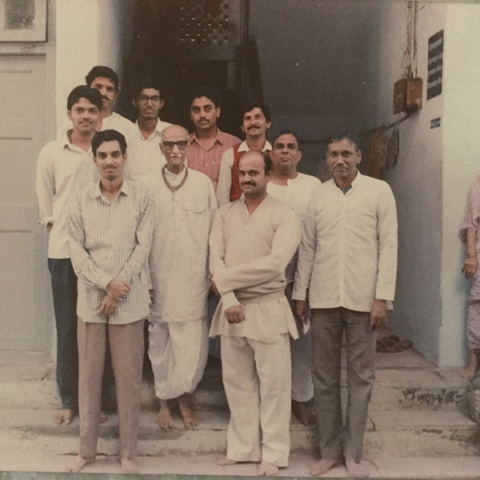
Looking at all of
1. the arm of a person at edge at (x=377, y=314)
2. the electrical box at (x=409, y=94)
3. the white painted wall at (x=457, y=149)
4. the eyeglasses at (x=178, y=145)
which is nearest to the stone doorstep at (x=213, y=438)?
the white painted wall at (x=457, y=149)

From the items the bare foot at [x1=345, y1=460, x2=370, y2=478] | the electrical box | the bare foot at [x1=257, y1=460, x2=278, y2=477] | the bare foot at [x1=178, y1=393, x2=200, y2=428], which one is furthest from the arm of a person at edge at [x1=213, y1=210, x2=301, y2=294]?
the electrical box

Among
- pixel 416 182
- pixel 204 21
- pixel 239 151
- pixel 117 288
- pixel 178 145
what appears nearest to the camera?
pixel 117 288

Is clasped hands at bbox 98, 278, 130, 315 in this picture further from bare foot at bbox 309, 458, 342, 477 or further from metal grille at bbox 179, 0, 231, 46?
metal grille at bbox 179, 0, 231, 46

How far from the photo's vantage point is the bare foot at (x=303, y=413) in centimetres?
292

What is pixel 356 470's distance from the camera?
2664 mm

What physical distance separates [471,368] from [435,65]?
1.72 metres

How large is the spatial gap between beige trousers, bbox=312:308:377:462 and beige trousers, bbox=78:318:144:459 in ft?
2.75

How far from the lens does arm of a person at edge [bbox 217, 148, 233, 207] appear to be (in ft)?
10.0

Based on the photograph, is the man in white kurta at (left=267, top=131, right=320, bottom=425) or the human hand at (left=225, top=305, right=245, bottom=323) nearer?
the human hand at (left=225, top=305, right=245, bottom=323)

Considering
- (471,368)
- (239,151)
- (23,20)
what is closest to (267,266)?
(239,151)

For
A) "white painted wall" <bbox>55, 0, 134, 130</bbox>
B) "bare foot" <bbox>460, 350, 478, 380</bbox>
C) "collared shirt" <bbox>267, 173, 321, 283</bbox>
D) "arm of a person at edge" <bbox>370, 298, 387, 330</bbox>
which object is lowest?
"bare foot" <bbox>460, 350, 478, 380</bbox>

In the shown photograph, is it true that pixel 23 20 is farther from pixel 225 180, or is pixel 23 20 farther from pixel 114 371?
pixel 114 371

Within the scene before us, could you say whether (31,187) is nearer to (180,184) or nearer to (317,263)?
(180,184)

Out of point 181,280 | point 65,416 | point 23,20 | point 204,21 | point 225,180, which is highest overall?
point 204,21
